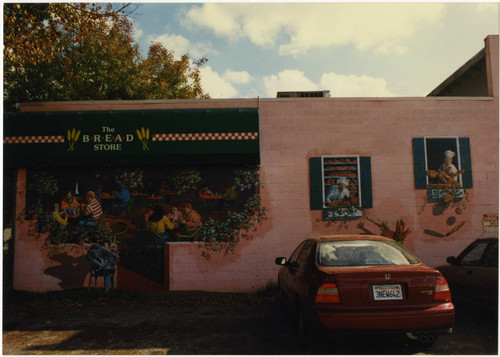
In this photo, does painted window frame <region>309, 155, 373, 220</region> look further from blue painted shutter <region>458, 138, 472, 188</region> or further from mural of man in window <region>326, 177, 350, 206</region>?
blue painted shutter <region>458, 138, 472, 188</region>

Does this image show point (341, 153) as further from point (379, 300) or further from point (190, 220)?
point (379, 300)

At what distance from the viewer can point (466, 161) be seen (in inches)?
392

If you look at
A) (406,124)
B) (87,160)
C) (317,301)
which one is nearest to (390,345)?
(317,301)

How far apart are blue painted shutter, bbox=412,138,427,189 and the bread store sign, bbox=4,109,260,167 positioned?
3890 millimetres

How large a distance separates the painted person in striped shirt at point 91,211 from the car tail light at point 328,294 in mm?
6488

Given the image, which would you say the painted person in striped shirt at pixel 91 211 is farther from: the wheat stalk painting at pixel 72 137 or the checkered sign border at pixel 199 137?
the checkered sign border at pixel 199 137

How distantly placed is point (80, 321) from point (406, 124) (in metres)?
8.43

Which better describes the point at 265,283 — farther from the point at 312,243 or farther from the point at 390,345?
the point at 390,345

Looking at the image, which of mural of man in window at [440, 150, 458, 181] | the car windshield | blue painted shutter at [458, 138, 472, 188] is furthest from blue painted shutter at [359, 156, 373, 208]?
the car windshield

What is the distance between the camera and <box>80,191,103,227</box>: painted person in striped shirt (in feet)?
31.4

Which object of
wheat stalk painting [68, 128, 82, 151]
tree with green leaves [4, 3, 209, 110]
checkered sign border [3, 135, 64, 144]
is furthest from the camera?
tree with green leaves [4, 3, 209, 110]

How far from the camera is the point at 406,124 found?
10.0 m

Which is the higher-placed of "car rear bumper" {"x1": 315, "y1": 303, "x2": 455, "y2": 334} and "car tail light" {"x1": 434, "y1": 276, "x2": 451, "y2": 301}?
"car tail light" {"x1": 434, "y1": 276, "x2": 451, "y2": 301}

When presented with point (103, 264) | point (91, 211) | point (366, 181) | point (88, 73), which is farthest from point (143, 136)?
point (88, 73)
